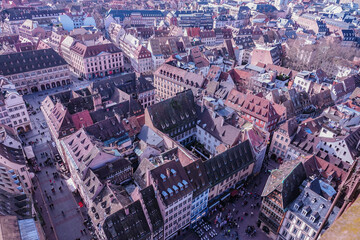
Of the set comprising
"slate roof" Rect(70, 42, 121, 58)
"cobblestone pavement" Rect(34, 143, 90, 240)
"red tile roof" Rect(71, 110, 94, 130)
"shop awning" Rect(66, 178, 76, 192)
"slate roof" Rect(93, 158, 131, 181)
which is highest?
"slate roof" Rect(70, 42, 121, 58)

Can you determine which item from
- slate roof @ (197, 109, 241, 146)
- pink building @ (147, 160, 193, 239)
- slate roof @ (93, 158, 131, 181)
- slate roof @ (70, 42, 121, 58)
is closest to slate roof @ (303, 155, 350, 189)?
slate roof @ (197, 109, 241, 146)

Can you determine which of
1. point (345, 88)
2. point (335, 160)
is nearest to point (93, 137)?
point (335, 160)

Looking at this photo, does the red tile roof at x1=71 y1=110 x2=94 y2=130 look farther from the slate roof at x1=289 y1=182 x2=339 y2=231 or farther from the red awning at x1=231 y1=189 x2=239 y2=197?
the slate roof at x1=289 y1=182 x2=339 y2=231

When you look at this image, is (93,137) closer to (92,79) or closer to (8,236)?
(8,236)

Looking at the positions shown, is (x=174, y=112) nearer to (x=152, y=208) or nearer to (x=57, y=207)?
(x=152, y=208)

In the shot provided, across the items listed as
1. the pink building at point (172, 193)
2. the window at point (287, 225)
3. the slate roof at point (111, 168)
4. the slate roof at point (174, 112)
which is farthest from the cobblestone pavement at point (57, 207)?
the window at point (287, 225)
